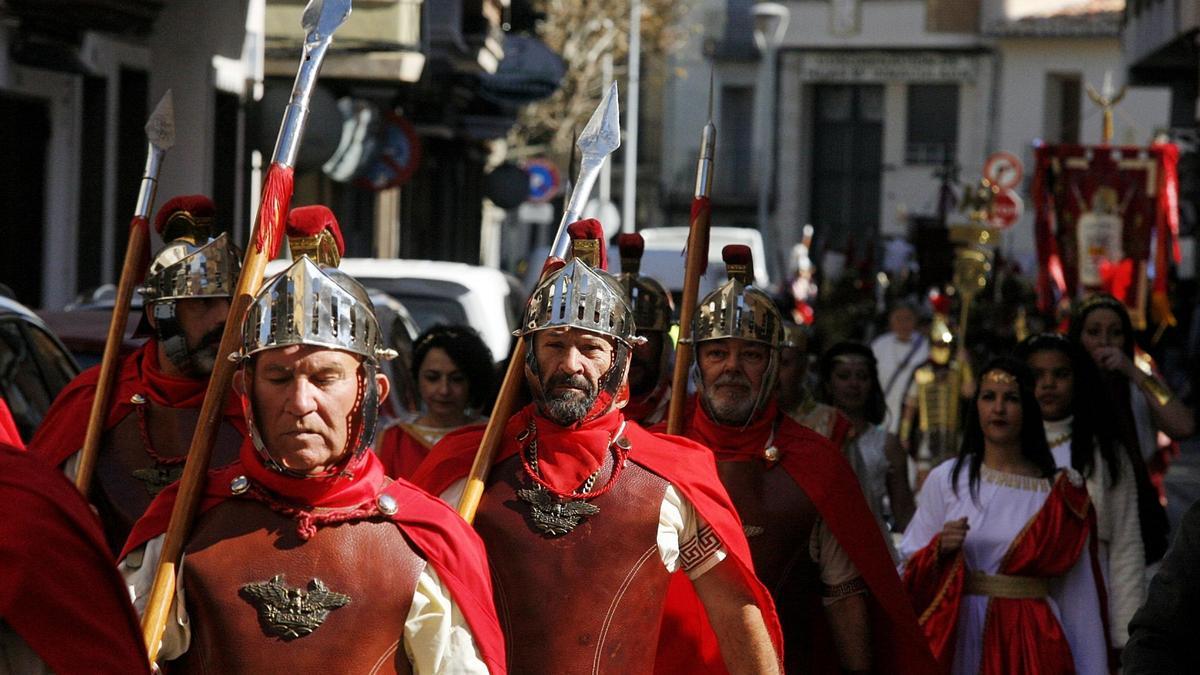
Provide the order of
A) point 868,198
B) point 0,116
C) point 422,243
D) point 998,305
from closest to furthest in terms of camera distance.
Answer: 1. point 0,116
2. point 998,305
3. point 422,243
4. point 868,198

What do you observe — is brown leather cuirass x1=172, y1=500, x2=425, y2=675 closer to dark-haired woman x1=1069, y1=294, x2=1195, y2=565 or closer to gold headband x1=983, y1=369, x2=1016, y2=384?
gold headband x1=983, y1=369, x2=1016, y2=384

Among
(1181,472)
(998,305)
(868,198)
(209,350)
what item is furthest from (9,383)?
(868,198)

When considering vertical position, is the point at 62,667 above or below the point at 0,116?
below

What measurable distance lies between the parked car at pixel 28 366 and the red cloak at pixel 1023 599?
2.82 m

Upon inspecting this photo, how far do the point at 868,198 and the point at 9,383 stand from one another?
1907 inches

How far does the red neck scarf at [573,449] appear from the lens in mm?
5059

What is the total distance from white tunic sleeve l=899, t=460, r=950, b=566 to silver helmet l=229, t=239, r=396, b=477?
11.7 ft

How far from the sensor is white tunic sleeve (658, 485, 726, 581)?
5109 mm

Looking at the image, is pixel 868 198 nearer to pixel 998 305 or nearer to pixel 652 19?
pixel 652 19

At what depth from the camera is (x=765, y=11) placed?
36875mm

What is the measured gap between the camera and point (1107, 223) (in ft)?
47.7

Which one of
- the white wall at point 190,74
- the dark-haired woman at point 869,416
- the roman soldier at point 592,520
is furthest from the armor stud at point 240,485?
the white wall at point 190,74

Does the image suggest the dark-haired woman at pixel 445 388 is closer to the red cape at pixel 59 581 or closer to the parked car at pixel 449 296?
the parked car at pixel 449 296

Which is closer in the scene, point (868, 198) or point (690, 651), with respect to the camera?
point (690, 651)
